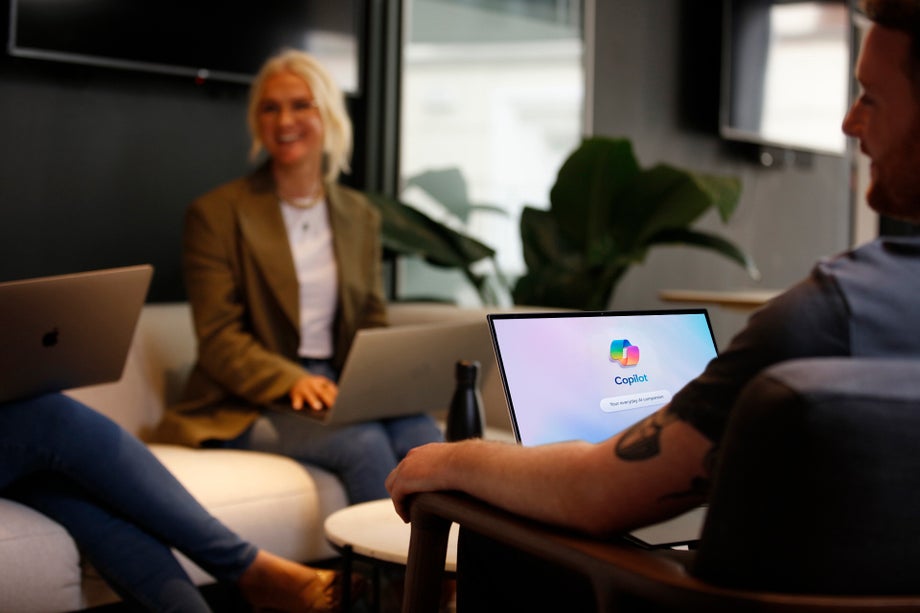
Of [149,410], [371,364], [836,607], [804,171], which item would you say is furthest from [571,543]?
[804,171]

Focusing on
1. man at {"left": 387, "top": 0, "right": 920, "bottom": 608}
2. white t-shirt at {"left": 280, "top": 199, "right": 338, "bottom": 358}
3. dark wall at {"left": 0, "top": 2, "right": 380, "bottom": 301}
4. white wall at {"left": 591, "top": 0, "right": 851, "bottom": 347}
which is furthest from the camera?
white wall at {"left": 591, "top": 0, "right": 851, "bottom": 347}

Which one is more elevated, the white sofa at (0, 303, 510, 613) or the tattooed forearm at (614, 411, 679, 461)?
the tattooed forearm at (614, 411, 679, 461)

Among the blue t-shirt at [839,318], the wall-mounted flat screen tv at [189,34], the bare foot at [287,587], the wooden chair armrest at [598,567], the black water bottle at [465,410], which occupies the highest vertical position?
the wall-mounted flat screen tv at [189,34]

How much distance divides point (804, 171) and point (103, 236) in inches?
162

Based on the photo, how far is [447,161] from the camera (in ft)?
14.0

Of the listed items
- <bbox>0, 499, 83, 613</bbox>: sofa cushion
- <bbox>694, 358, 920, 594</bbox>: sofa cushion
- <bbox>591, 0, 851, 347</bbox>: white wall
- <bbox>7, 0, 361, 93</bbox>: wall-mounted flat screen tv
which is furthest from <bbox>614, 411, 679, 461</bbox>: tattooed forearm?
<bbox>591, 0, 851, 347</bbox>: white wall

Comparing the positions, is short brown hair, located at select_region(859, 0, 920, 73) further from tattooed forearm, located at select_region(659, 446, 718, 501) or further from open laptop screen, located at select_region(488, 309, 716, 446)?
open laptop screen, located at select_region(488, 309, 716, 446)

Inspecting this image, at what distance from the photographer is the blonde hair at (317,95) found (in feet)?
10.1

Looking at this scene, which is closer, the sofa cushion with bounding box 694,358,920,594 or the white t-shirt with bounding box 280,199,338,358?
the sofa cushion with bounding box 694,358,920,594

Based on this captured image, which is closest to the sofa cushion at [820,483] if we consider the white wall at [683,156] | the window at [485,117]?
the window at [485,117]

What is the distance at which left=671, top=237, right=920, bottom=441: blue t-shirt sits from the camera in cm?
99

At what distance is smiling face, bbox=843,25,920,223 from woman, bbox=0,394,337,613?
1.46 meters

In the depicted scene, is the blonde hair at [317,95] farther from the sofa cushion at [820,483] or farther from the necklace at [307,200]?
the sofa cushion at [820,483]

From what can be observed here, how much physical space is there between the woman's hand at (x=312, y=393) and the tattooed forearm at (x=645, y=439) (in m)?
1.63
